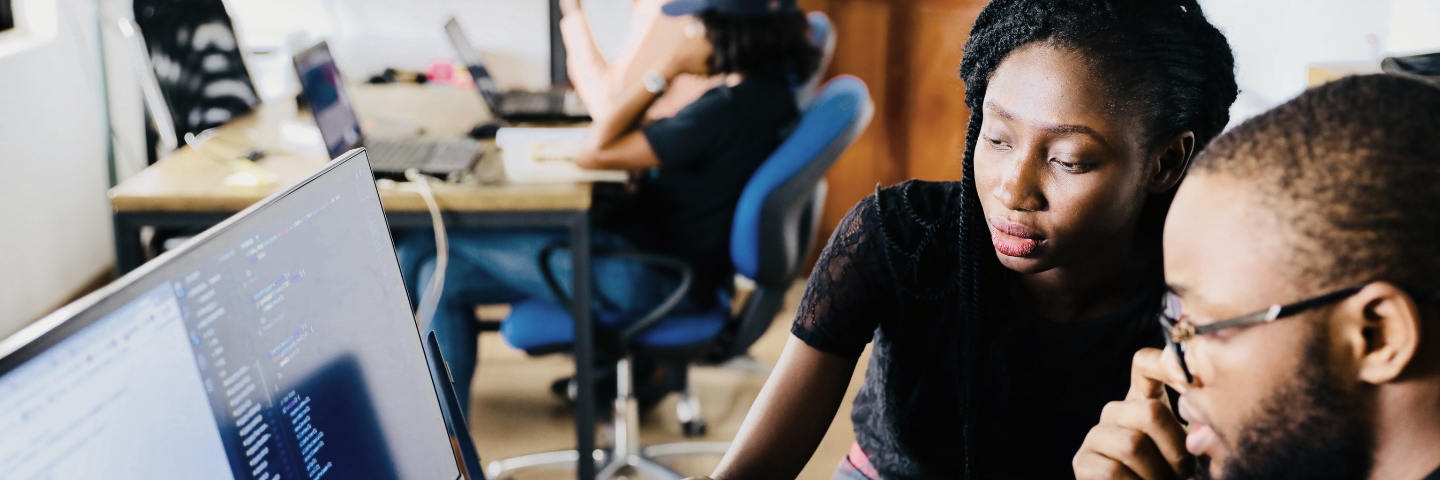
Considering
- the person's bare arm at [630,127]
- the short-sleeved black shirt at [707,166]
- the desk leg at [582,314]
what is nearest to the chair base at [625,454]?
the desk leg at [582,314]

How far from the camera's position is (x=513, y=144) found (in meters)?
1.91

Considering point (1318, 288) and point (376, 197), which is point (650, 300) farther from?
point (1318, 288)

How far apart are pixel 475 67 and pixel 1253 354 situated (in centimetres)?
236

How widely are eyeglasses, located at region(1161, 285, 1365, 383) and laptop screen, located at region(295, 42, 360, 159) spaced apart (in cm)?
152

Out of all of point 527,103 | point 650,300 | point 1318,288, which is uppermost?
point 1318,288

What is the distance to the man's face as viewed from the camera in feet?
1.83

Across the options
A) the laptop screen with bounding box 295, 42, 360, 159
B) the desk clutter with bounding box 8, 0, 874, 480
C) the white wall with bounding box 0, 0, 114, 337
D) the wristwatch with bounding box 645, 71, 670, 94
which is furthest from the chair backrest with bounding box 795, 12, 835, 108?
the white wall with bounding box 0, 0, 114, 337

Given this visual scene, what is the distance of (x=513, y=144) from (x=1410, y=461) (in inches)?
62.5

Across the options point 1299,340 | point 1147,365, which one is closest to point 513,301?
point 1147,365

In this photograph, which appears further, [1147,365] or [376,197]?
[1147,365]

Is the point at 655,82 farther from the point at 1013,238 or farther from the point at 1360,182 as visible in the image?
the point at 1360,182

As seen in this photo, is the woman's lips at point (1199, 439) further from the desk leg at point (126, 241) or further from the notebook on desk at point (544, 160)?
the desk leg at point (126, 241)

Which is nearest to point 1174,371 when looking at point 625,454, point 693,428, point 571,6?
point 625,454

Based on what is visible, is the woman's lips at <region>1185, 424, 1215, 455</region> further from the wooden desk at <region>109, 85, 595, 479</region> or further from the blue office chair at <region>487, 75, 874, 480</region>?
the wooden desk at <region>109, 85, 595, 479</region>
